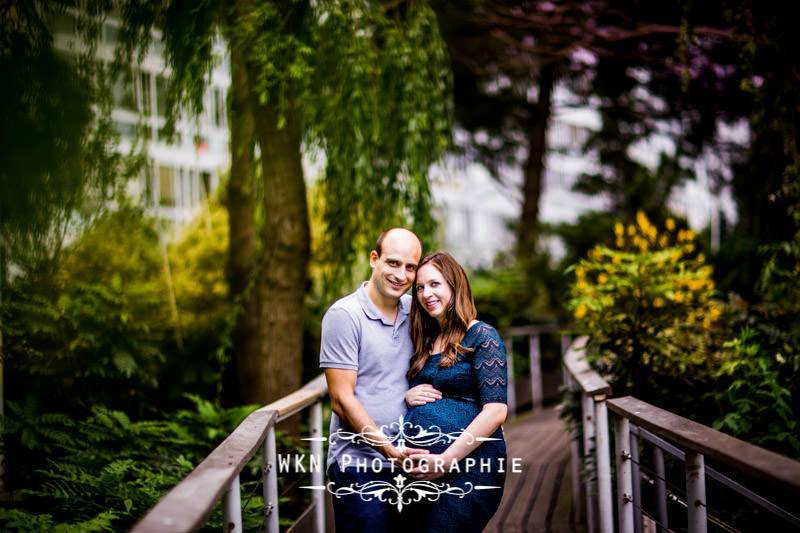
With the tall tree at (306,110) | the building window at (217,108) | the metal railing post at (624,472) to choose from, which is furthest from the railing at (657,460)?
the building window at (217,108)

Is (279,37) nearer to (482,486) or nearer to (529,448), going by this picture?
(482,486)

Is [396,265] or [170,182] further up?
[170,182]

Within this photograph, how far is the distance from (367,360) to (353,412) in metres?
0.23

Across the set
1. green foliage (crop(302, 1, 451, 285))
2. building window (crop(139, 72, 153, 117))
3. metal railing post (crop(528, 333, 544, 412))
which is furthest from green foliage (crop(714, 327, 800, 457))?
metal railing post (crop(528, 333, 544, 412))

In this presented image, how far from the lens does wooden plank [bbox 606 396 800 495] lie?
163cm

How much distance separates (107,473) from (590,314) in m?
3.12

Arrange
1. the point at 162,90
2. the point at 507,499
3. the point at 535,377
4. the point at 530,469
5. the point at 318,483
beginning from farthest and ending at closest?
the point at 535,377 < the point at 530,469 < the point at 162,90 < the point at 507,499 < the point at 318,483

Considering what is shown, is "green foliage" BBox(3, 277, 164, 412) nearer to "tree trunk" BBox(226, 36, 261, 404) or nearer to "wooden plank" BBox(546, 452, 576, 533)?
"tree trunk" BBox(226, 36, 261, 404)

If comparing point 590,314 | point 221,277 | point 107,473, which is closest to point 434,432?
point 107,473

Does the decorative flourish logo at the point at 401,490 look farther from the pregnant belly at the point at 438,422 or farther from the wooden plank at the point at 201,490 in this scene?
the wooden plank at the point at 201,490

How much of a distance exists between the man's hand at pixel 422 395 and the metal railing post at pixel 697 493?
0.95 meters

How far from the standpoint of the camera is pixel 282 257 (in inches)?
201

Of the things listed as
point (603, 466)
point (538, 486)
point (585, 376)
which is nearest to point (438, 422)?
point (603, 466)

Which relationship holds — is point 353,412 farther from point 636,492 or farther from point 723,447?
point 636,492
